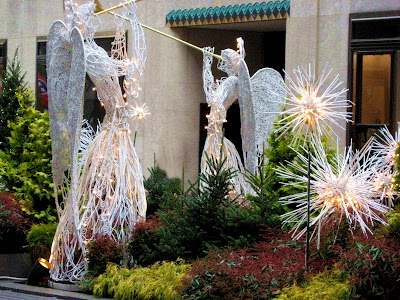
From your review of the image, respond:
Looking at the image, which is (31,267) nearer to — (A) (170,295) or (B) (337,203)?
(A) (170,295)

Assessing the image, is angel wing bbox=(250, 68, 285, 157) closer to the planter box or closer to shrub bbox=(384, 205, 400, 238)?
the planter box

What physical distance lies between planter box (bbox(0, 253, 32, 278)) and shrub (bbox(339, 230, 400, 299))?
6467mm

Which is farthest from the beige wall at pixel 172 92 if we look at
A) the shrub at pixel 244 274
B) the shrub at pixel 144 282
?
the shrub at pixel 244 274

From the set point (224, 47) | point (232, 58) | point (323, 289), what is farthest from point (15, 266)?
point (224, 47)

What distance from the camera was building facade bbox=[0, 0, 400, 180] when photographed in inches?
712

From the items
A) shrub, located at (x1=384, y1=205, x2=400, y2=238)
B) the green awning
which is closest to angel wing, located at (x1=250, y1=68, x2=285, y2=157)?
the green awning

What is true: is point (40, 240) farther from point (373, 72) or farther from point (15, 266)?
point (373, 72)

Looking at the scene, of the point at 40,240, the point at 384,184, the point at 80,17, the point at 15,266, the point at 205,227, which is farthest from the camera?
the point at 15,266

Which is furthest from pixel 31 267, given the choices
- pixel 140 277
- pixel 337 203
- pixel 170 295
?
pixel 337 203

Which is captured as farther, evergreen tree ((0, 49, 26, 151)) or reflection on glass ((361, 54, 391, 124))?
evergreen tree ((0, 49, 26, 151))

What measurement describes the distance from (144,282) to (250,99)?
4.82 meters

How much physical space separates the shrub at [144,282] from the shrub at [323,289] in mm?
1757

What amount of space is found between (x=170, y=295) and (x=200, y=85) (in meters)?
12.7

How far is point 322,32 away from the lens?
1858cm
